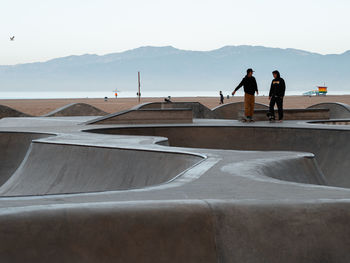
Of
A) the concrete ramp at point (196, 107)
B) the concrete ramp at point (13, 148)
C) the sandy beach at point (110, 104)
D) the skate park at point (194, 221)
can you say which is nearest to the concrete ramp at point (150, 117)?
the concrete ramp at point (13, 148)

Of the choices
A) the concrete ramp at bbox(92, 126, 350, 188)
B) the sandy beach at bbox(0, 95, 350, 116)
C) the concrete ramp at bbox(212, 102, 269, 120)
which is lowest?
the sandy beach at bbox(0, 95, 350, 116)

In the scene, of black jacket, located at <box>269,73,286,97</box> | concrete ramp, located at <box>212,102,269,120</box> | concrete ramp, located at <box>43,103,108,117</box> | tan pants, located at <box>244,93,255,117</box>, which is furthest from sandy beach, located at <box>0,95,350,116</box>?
black jacket, located at <box>269,73,286,97</box>

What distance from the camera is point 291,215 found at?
411cm

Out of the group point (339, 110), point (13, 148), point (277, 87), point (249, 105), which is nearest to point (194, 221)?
point (13, 148)

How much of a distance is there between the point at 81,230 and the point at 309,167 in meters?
4.35

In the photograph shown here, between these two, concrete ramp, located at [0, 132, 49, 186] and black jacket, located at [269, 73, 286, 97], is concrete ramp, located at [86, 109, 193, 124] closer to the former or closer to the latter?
black jacket, located at [269, 73, 286, 97]

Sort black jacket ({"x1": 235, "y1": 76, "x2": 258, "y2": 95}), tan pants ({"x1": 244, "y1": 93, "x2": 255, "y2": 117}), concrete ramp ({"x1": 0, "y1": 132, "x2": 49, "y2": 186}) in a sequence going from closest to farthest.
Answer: concrete ramp ({"x1": 0, "y1": 132, "x2": 49, "y2": 186}) < black jacket ({"x1": 235, "y1": 76, "x2": 258, "y2": 95}) < tan pants ({"x1": 244, "y1": 93, "x2": 255, "y2": 117})

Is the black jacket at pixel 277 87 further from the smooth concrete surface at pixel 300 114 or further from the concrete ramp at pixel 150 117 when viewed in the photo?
the concrete ramp at pixel 150 117

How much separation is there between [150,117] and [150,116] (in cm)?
3

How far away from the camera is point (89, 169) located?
884 cm

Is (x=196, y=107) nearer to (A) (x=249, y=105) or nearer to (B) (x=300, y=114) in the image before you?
(B) (x=300, y=114)

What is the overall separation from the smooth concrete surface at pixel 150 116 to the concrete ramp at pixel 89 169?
633 cm

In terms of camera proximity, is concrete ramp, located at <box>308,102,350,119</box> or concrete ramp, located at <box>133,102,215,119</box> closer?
concrete ramp, located at <box>308,102,350,119</box>

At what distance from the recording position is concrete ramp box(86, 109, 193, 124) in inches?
644
